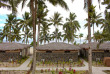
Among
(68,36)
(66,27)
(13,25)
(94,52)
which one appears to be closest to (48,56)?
(94,52)

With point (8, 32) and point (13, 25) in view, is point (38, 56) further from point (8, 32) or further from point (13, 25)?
point (8, 32)

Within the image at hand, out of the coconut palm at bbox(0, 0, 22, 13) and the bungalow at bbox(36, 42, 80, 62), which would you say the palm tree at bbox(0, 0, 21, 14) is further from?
the bungalow at bbox(36, 42, 80, 62)

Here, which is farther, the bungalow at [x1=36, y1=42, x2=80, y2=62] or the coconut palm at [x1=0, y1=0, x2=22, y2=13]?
the bungalow at [x1=36, y1=42, x2=80, y2=62]

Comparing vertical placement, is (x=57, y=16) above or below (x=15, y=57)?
above

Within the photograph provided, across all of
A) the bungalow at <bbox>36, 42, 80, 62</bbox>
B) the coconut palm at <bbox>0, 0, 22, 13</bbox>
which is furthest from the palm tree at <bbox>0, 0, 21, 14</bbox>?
the bungalow at <bbox>36, 42, 80, 62</bbox>

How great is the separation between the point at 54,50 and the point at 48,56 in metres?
1.70

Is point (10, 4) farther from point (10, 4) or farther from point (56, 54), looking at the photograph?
point (56, 54)

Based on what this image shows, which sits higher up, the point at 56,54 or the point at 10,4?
the point at 10,4

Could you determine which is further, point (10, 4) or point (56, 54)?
point (56, 54)

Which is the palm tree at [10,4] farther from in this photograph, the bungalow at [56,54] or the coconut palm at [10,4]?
the bungalow at [56,54]

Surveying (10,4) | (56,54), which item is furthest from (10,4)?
(56,54)

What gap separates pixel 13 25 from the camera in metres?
38.5

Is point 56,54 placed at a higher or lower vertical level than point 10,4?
lower

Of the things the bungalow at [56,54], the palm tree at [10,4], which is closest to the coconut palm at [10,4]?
the palm tree at [10,4]
